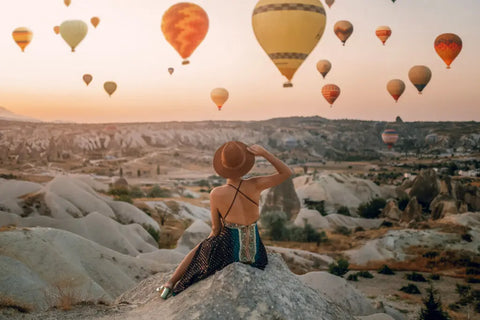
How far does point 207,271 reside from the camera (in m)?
5.20

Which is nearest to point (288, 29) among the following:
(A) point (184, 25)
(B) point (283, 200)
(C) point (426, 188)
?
(A) point (184, 25)

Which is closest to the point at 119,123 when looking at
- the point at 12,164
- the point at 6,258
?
the point at 12,164

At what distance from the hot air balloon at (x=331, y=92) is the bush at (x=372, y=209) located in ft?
28.2

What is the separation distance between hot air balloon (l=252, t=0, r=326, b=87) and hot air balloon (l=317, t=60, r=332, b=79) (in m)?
20.1

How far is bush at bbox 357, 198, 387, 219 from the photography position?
124 feet

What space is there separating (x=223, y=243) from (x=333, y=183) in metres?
40.2

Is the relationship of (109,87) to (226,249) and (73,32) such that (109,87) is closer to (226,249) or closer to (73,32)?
(73,32)

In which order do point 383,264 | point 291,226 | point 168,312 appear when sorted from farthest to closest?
point 291,226, point 383,264, point 168,312

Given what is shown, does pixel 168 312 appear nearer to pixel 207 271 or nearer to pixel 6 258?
pixel 207 271

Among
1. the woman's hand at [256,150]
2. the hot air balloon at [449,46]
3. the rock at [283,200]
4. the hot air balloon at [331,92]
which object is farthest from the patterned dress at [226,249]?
the hot air balloon at [331,92]

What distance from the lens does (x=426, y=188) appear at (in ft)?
135

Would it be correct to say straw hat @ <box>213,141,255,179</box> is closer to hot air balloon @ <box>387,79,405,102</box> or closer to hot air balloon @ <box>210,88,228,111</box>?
hot air balloon @ <box>210,88,228,111</box>

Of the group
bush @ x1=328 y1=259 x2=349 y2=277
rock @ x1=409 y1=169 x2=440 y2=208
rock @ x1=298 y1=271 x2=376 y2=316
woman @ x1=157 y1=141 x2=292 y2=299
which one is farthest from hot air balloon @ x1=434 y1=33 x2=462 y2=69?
woman @ x1=157 y1=141 x2=292 y2=299

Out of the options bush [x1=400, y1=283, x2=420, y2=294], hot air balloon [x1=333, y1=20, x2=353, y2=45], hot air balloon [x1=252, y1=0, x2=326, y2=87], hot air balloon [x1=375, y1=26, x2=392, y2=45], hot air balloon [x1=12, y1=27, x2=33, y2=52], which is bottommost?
bush [x1=400, y1=283, x2=420, y2=294]
